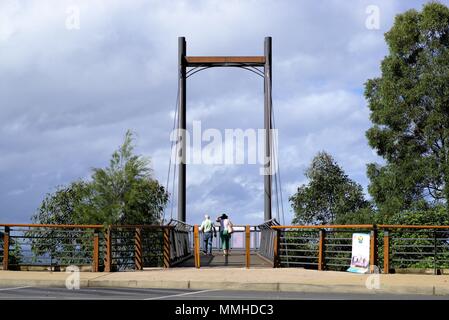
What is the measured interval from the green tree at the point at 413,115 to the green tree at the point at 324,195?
77.7ft

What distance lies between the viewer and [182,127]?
114ft

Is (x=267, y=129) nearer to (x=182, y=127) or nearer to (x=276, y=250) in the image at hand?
(x=182, y=127)

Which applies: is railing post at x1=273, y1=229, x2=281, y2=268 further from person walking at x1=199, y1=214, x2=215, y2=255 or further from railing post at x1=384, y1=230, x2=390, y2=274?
person walking at x1=199, y1=214, x2=215, y2=255

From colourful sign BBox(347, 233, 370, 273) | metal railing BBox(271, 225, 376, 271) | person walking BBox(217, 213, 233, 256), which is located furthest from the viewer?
person walking BBox(217, 213, 233, 256)

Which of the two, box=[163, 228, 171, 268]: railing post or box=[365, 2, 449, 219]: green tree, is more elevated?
box=[365, 2, 449, 219]: green tree

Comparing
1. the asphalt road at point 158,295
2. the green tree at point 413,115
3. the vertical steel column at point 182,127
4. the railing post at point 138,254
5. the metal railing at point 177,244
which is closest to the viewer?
the asphalt road at point 158,295

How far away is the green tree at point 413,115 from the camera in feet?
129

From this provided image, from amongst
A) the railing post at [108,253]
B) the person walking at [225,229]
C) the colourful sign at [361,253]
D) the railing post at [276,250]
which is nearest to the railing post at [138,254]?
the railing post at [108,253]

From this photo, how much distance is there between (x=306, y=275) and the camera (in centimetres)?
1912

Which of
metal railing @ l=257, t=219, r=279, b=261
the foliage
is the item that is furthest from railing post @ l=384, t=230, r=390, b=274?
the foliage

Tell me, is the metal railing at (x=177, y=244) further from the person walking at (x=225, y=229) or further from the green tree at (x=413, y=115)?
the green tree at (x=413, y=115)

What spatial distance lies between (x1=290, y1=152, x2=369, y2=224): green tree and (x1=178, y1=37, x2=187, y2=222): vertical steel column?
31.9 meters

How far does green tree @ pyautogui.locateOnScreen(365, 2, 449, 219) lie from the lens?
3934 cm
